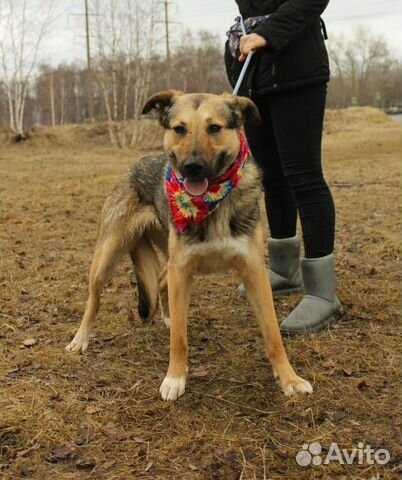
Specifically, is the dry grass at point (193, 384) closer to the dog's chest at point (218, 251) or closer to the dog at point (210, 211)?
the dog at point (210, 211)

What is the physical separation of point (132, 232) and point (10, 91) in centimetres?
2742

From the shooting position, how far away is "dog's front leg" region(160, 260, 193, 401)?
297 cm

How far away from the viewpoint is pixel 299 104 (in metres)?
3.54

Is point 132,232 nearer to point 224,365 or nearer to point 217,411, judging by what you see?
point 224,365

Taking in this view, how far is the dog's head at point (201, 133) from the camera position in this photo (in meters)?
2.87

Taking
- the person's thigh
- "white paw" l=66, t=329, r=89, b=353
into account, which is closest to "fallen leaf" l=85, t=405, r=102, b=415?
"white paw" l=66, t=329, r=89, b=353

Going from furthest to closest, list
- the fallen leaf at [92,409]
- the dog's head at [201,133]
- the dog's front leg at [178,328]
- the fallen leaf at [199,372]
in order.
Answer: the fallen leaf at [199,372] → the dog's front leg at [178,328] → the dog's head at [201,133] → the fallen leaf at [92,409]

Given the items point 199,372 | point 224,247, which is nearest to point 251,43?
point 224,247

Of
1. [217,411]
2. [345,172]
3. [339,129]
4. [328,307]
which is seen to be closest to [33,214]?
[328,307]

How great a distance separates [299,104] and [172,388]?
73.8 inches

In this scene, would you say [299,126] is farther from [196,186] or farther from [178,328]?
[178,328]

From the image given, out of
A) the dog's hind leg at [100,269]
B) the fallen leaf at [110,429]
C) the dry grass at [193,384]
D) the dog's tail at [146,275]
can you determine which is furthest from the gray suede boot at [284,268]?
the fallen leaf at [110,429]

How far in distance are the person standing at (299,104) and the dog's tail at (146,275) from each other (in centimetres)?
91

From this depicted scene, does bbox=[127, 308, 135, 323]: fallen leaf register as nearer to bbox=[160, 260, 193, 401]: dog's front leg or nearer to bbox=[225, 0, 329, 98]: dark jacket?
bbox=[160, 260, 193, 401]: dog's front leg
